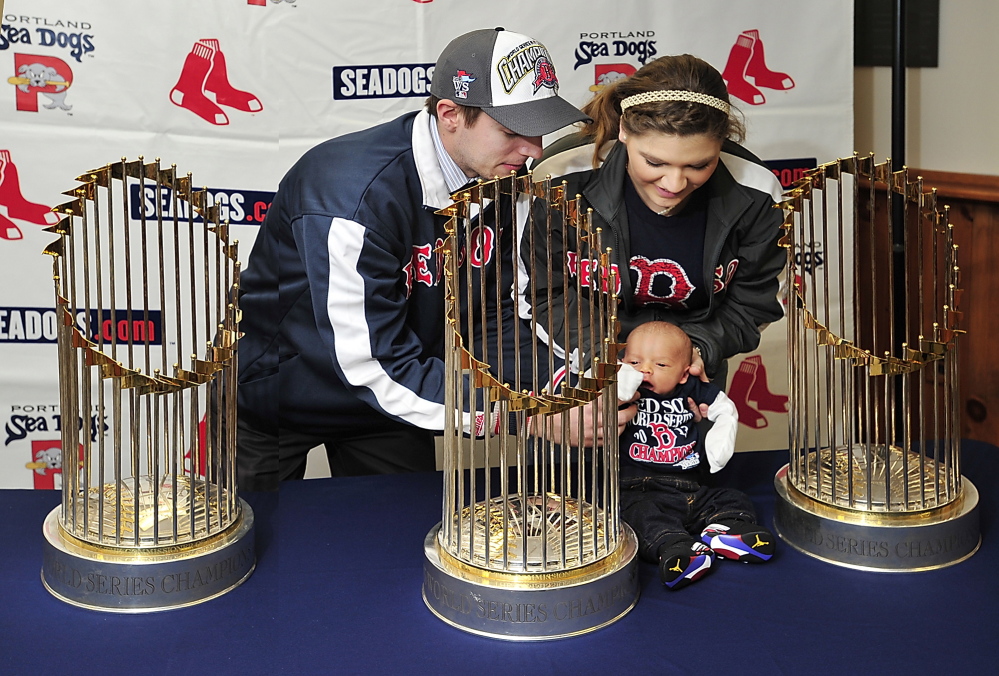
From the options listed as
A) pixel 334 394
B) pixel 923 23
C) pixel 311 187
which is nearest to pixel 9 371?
pixel 334 394

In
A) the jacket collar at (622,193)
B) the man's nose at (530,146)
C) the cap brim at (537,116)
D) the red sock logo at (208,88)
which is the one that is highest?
the red sock logo at (208,88)

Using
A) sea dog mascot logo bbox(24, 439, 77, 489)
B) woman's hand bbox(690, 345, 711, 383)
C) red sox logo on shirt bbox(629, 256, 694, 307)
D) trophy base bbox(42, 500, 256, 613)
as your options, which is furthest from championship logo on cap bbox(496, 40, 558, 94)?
sea dog mascot logo bbox(24, 439, 77, 489)

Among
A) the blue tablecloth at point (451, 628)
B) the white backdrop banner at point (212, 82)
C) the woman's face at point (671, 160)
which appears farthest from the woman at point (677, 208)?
the blue tablecloth at point (451, 628)

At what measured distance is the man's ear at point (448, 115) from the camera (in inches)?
67.5

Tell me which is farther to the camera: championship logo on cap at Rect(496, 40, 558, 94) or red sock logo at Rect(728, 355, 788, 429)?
red sock logo at Rect(728, 355, 788, 429)

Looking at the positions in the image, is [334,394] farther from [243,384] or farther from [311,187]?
[311,187]

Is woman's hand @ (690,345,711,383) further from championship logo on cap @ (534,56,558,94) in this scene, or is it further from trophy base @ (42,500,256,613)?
trophy base @ (42,500,256,613)

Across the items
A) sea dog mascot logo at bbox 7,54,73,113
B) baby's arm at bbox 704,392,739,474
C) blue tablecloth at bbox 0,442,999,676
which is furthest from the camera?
sea dog mascot logo at bbox 7,54,73,113

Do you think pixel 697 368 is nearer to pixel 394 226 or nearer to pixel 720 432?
pixel 720 432

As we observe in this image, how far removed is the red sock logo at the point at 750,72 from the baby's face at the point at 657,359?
34.0 inches

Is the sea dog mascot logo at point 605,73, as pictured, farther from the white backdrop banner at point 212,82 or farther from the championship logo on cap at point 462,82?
the championship logo on cap at point 462,82

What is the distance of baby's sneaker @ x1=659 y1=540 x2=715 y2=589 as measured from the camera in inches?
53.3

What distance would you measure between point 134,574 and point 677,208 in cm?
111

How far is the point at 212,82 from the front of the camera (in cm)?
203
